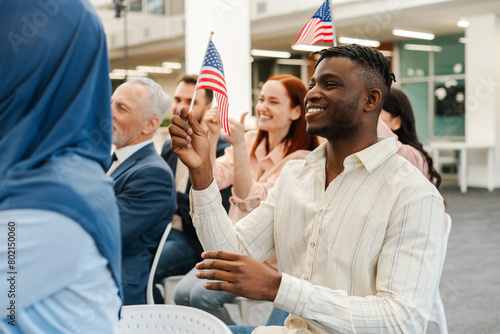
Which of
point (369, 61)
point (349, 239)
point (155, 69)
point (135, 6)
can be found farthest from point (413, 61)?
point (349, 239)

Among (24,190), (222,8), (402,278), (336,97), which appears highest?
(222,8)

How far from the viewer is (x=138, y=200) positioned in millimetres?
2391

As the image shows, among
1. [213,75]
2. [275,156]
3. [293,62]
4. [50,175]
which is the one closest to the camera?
[50,175]

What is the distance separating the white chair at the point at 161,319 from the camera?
1327 millimetres

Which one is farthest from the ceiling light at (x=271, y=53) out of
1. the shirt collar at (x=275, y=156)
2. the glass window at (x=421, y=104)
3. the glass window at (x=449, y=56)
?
the shirt collar at (x=275, y=156)

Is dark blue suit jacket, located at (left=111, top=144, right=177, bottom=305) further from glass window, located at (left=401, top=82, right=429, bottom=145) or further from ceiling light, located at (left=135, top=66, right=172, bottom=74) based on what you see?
ceiling light, located at (left=135, top=66, right=172, bottom=74)

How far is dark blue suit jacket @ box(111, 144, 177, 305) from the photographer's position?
2.37 meters

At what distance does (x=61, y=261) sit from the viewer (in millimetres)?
801

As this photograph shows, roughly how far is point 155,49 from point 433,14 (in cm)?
903

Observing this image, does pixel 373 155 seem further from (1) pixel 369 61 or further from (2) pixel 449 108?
(2) pixel 449 108

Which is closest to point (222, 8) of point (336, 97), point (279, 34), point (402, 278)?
point (336, 97)

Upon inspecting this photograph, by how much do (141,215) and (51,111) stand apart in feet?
5.16

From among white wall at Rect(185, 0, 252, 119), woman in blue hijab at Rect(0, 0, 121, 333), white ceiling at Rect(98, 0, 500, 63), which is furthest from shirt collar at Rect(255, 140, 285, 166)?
white ceiling at Rect(98, 0, 500, 63)

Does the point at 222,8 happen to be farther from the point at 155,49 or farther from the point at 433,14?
the point at 155,49
